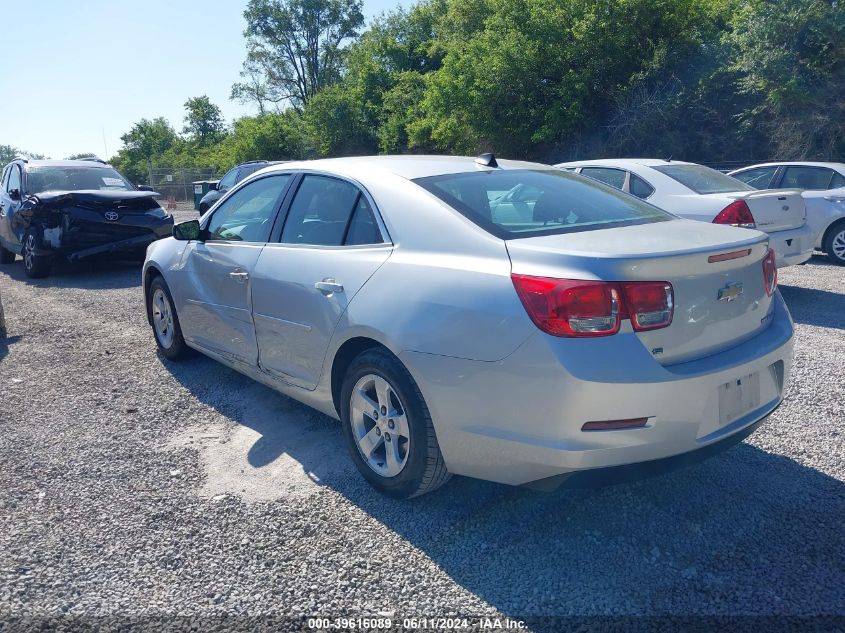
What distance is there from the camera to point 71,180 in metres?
11.0

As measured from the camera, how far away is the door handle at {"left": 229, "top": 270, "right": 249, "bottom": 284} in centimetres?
432

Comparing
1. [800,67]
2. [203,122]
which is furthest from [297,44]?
[800,67]

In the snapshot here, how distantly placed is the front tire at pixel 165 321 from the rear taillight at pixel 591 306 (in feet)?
12.0

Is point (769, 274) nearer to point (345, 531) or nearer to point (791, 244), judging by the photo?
point (345, 531)

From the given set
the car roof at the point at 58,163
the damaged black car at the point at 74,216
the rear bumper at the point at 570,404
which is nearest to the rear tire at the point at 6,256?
the damaged black car at the point at 74,216

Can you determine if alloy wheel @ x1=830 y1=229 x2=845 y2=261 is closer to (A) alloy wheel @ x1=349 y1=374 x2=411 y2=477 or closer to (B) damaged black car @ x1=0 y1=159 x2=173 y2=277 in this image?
(A) alloy wheel @ x1=349 y1=374 x2=411 y2=477

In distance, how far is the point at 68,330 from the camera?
23.7 feet

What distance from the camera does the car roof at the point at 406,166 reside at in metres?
3.79

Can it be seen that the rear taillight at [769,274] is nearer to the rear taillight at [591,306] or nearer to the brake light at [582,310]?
the rear taillight at [591,306]

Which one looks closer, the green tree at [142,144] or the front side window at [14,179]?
the front side window at [14,179]

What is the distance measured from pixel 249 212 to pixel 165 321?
1.64 metres

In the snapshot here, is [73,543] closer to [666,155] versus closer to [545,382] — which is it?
[545,382]

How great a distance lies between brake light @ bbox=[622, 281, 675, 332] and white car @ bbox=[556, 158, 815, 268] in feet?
16.5

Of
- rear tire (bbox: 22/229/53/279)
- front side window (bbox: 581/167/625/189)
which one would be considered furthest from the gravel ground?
rear tire (bbox: 22/229/53/279)
